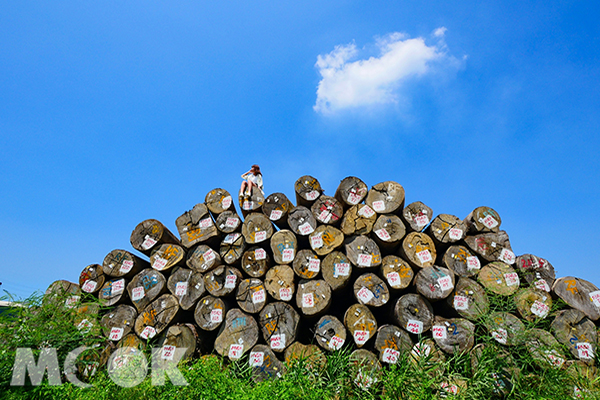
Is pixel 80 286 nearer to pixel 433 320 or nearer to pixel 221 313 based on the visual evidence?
pixel 221 313

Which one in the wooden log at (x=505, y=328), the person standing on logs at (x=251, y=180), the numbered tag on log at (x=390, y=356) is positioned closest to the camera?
the wooden log at (x=505, y=328)

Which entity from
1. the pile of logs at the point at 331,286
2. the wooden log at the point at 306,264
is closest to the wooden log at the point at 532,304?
the pile of logs at the point at 331,286

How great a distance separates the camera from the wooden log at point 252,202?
442 cm

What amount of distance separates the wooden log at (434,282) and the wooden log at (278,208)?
1.75 m

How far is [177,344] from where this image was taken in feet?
12.6

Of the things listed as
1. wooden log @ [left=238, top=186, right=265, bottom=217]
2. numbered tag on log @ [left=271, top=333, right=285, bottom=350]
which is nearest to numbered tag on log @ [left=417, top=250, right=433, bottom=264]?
numbered tag on log @ [left=271, top=333, right=285, bottom=350]

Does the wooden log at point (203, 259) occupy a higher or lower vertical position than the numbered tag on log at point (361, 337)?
higher

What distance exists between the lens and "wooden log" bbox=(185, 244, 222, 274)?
414 cm

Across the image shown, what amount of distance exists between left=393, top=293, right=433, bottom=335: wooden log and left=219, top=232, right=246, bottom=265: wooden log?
1.97 meters

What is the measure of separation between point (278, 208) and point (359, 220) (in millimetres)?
1045

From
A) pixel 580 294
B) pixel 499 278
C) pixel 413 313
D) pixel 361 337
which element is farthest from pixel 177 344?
pixel 580 294

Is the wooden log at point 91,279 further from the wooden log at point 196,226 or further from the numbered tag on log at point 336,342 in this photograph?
the numbered tag on log at point 336,342

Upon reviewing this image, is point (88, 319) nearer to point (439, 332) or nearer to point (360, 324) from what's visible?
point (360, 324)

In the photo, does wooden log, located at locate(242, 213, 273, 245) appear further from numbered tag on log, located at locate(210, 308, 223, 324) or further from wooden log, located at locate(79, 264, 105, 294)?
wooden log, located at locate(79, 264, 105, 294)
